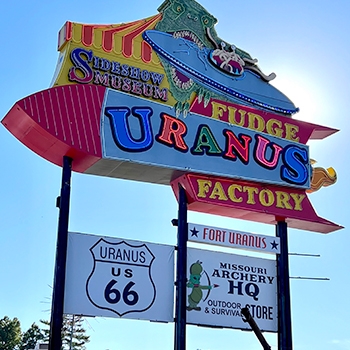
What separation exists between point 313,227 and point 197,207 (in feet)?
10.4

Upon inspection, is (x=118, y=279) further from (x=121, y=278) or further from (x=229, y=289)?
(x=229, y=289)

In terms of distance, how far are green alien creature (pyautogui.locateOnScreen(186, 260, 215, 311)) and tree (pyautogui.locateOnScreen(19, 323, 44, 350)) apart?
35.0 metres

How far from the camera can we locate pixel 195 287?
1490 centimetres

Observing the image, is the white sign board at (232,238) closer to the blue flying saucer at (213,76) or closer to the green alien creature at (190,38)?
the green alien creature at (190,38)

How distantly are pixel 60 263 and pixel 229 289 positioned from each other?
3.92 meters

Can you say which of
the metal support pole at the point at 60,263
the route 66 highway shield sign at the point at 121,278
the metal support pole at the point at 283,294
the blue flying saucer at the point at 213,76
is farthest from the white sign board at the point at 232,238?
the blue flying saucer at the point at 213,76

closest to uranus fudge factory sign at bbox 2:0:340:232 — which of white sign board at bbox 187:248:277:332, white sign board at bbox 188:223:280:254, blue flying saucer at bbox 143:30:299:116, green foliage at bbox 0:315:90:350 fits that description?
blue flying saucer at bbox 143:30:299:116

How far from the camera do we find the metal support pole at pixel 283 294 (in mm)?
15500

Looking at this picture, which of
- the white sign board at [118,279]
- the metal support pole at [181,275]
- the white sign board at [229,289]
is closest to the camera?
the white sign board at [118,279]

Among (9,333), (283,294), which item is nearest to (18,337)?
(9,333)

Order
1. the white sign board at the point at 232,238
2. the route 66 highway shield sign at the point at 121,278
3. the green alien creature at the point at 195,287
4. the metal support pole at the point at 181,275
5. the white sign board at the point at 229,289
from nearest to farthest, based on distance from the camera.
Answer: the route 66 highway shield sign at the point at 121,278 → the metal support pole at the point at 181,275 → the green alien creature at the point at 195,287 → the white sign board at the point at 229,289 → the white sign board at the point at 232,238

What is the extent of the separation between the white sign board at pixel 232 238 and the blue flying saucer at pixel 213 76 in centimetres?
314

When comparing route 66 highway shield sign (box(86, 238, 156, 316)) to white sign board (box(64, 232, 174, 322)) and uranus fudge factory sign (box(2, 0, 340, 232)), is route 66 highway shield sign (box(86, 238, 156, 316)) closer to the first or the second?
white sign board (box(64, 232, 174, 322))

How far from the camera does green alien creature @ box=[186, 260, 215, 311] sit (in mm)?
14781
